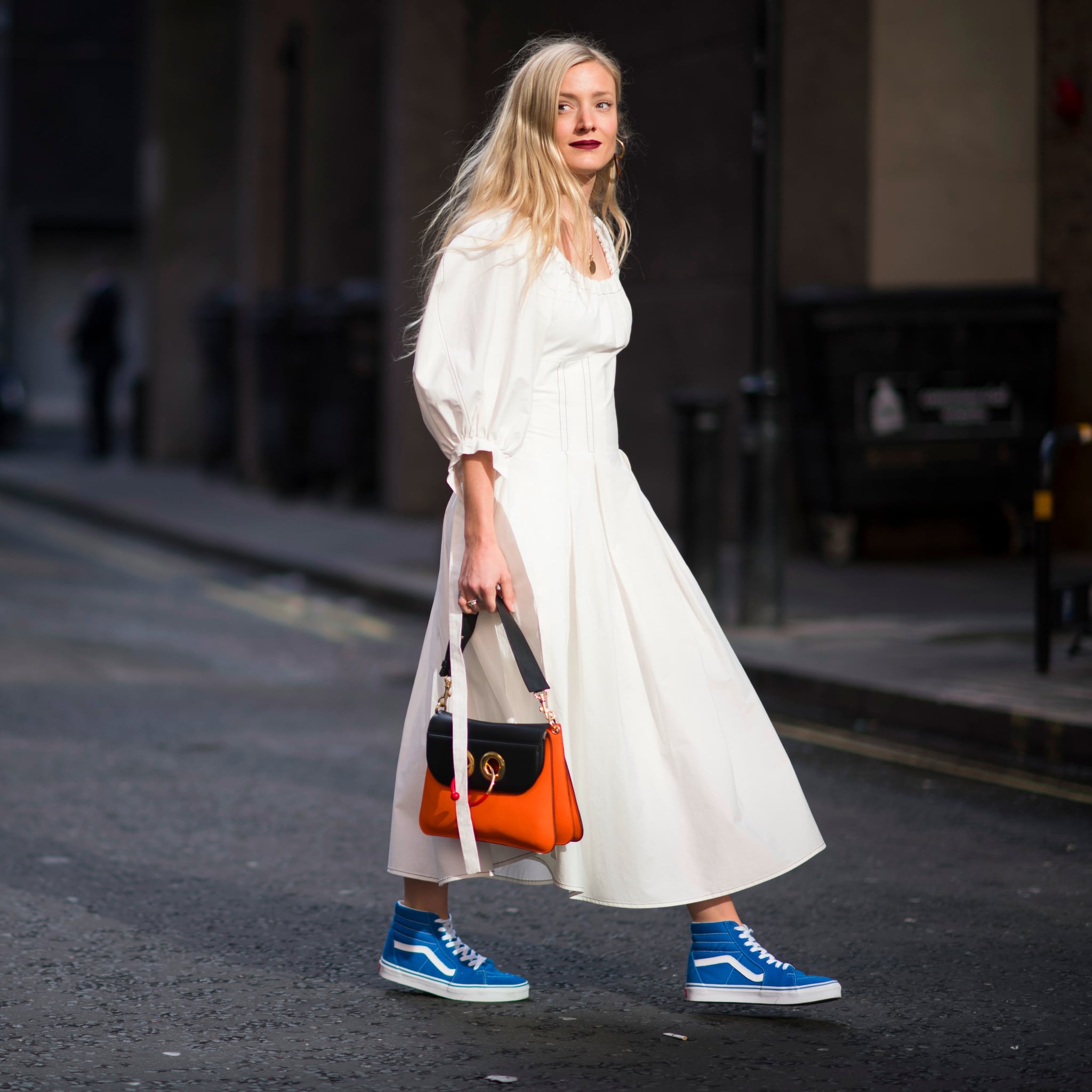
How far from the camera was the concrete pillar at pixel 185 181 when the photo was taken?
71.4 ft

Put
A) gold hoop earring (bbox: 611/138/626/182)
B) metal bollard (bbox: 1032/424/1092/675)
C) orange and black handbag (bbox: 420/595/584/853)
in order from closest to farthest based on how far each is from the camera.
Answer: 1. orange and black handbag (bbox: 420/595/584/853)
2. gold hoop earring (bbox: 611/138/626/182)
3. metal bollard (bbox: 1032/424/1092/675)

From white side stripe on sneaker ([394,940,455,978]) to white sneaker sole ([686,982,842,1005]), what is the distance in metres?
0.50

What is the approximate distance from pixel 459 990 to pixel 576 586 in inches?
34.4

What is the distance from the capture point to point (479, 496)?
12.1 feet

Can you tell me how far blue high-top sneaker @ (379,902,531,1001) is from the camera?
156 inches

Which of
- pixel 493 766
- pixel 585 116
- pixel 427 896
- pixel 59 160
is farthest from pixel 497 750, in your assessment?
pixel 59 160

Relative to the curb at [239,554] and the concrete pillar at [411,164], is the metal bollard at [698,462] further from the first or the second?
the concrete pillar at [411,164]

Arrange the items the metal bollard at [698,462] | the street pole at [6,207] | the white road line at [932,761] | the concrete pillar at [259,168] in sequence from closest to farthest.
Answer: the white road line at [932,761] < the metal bollard at [698,462] < the concrete pillar at [259,168] < the street pole at [6,207]

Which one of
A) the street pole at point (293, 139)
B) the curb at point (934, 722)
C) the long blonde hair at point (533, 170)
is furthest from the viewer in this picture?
the street pole at point (293, 139)

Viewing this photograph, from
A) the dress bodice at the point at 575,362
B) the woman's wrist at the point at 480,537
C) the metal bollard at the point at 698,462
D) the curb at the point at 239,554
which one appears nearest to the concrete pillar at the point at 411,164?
the curb at the point at 239,554

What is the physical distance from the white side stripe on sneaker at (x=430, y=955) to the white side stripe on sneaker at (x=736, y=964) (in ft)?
1.72

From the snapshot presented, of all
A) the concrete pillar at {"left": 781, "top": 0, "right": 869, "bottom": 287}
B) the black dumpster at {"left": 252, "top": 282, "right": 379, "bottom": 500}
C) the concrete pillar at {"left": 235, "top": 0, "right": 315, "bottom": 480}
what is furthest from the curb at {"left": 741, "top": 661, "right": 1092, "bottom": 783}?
the concrete pillar at {"left": 235, "top": 0, "right": 315, "bottom": 480}

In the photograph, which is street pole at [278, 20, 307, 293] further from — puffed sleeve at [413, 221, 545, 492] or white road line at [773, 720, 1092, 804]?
puffed sleeve at [413, 221, 545, 492]

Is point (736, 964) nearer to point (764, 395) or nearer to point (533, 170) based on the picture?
point (533, 170)
